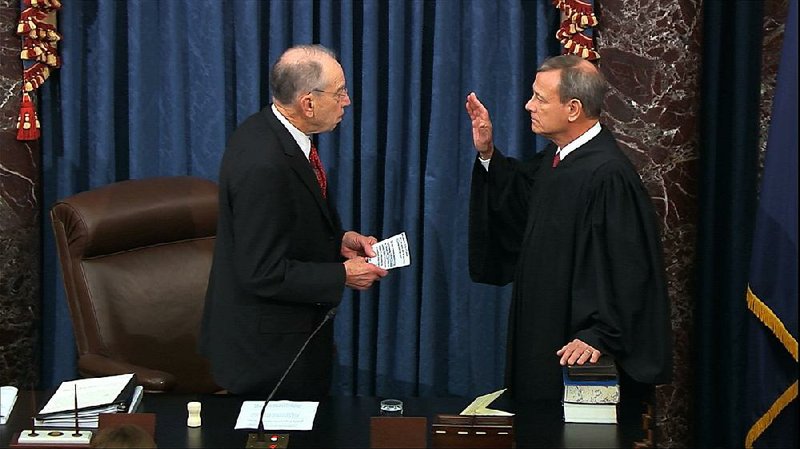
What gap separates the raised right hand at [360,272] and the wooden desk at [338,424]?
433 mm

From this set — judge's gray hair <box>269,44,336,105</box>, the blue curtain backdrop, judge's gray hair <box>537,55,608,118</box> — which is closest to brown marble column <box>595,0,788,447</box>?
the blue curtain backdrop

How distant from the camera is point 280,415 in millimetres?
3713

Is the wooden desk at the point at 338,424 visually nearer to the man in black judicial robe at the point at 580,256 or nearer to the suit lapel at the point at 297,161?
the man in black judicial robe at the point at 580,256

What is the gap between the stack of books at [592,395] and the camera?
363cm

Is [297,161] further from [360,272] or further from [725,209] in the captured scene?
[725,209]

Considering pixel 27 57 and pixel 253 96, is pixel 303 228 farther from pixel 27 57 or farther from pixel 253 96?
pixel 27 57

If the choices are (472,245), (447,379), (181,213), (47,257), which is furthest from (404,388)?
(47,257)

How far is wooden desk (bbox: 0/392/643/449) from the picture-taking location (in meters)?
3.51

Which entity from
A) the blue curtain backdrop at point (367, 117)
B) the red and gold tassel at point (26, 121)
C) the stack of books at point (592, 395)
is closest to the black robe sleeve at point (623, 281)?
the stack of books at point (592, 395)

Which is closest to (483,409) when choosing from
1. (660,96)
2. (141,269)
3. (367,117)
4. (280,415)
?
(280,415)

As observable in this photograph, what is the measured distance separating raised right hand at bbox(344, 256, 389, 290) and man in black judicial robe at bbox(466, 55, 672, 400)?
0.55 metres

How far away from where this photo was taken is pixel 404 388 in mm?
5500

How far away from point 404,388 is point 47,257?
5.36 ft

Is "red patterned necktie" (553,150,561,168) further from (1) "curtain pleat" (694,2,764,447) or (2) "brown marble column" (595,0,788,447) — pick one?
(1) "curtain pleat" (694,2,764,447)
